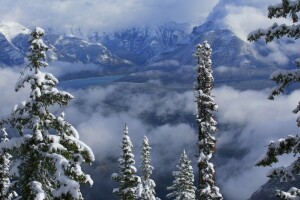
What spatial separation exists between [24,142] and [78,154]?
194 cm

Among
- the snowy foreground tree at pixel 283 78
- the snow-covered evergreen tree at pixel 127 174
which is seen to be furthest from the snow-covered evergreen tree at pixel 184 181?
the snowy foreground tree at pixel 283 78

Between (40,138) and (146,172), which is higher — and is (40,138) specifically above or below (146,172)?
below

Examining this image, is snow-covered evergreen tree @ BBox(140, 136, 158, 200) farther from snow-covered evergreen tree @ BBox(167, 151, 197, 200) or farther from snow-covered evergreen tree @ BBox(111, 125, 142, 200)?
snow-covered evergreen tree @ BBox(111, 125, 142, 200)

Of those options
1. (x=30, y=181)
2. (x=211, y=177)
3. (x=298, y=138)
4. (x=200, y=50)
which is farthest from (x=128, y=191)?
(x=298, y=138)

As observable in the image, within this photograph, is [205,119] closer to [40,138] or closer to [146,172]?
[40,138]

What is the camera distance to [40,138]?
659 inches

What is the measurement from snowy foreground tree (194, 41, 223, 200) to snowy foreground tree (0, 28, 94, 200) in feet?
37.4

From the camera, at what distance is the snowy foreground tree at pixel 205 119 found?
27406 mm

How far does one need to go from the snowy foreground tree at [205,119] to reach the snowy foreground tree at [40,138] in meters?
11.4

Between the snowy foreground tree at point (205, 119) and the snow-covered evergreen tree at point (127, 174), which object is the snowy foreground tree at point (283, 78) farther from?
the snow-covered evergreen tree at point (127, 174)

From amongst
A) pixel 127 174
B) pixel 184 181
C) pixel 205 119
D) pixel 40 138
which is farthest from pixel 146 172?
pixel 40 138

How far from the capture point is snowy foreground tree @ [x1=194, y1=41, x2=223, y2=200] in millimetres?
27406

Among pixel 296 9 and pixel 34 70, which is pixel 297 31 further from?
pixel 34 70

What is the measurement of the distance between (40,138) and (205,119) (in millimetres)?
12789
